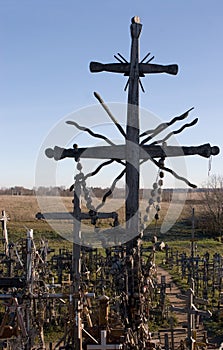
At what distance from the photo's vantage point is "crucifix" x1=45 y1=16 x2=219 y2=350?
3336mm

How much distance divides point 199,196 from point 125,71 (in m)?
40.3

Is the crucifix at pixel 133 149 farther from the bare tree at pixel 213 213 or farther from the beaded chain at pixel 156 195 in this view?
the bare tree at pixel 213 213

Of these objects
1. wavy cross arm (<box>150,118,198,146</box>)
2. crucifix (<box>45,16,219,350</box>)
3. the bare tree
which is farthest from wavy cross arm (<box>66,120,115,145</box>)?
the bare tree

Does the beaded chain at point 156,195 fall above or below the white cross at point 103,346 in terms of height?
above

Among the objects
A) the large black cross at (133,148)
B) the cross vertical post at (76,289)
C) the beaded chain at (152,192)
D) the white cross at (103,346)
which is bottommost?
the white cross at (103,346)

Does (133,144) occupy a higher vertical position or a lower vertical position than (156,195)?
higher

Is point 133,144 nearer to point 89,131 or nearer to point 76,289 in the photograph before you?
point 89,131

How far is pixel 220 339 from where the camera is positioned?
1060cm

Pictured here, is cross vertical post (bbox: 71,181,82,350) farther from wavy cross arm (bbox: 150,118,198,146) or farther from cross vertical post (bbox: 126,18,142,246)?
wavy cross arm (bbox: 150,118,198,146)

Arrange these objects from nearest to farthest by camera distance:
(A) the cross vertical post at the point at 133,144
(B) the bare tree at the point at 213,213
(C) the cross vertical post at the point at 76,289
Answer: (A) the cross vertical post at the point at 133,144 → (C) the cross vertical post at the point at 76,289 → (B) the bare tree at the point at 213,213

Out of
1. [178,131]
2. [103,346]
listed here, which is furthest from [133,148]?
[103,346]

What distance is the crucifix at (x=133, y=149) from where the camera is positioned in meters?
→ 3.34

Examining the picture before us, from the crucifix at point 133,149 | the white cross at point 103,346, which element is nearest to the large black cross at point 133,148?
the crucifix at point 133,149

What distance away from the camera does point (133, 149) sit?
337 cm
